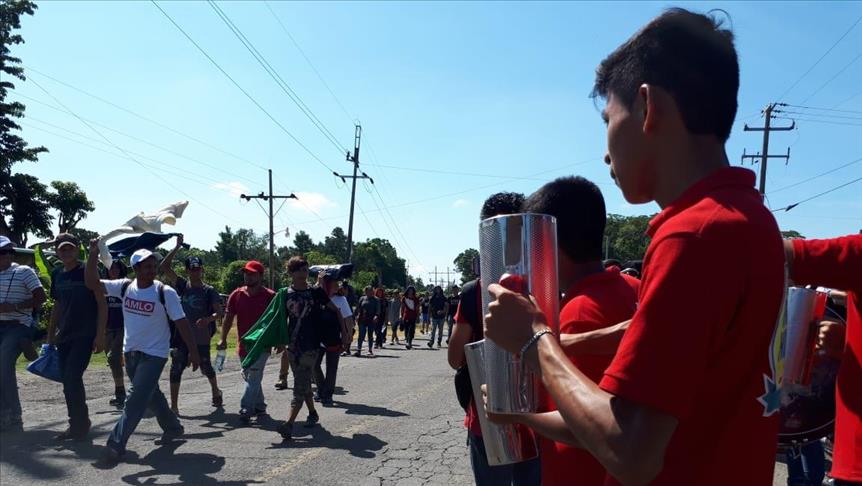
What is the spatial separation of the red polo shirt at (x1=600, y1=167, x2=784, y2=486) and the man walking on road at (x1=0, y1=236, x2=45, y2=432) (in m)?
7.77

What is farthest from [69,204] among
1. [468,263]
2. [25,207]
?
[468,263]

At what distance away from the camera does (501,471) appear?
330cm

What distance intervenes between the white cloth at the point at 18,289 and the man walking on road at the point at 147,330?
3.17 ft

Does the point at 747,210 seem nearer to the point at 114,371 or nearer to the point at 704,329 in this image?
the point at 704,329

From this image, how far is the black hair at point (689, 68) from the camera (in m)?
1.29

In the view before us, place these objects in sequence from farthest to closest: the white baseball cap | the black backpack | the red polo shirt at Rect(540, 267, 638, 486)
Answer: the white baseball cap → the black backpack → the red polo shirt at Rect(540, 267, 638, 486)

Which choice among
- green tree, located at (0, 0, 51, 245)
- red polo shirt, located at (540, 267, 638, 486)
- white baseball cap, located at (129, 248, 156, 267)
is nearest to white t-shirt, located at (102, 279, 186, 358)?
white baseball cap, located at (129, 248, 156, 267)

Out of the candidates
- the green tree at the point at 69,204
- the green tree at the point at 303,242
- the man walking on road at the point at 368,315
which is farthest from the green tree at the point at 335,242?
the man walking on road at the point at 368,315

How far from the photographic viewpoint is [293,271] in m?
7.98

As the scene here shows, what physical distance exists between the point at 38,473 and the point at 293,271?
127 inches

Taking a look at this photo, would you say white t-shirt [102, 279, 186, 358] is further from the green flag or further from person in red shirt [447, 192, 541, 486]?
person in red shirt [447, 192, 541, 486]

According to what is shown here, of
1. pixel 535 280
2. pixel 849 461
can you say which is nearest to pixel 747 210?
pixel 535 280

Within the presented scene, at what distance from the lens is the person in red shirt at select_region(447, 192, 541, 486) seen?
10.6 feet

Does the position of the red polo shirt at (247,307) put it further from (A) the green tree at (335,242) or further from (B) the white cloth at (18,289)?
(A) the green tree at (335,242)
